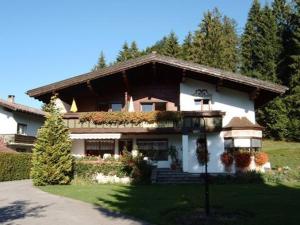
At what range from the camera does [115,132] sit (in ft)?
95.2

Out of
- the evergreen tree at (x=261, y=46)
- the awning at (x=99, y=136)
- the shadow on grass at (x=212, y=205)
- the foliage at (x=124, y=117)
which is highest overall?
the evergreen tree at (x=261, y=46)

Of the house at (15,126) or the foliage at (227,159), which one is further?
the house at (15,126)

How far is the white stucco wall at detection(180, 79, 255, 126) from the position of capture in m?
29.6

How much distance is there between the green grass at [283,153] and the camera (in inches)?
1413

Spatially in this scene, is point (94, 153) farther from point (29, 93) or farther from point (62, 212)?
point (62, 212)

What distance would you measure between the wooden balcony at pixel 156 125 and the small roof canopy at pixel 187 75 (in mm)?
2314

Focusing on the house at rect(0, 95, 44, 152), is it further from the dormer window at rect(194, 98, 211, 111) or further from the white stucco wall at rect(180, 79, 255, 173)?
the dormer window at rect(194, 98, 211, 111)

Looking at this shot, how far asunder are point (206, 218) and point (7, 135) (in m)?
32.1

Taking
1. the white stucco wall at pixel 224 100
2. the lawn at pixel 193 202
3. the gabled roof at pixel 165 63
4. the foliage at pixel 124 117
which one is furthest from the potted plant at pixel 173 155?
the lawn at pixel 193 202

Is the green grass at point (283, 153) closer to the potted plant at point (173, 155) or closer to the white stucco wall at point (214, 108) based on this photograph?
the white stucco wall at point (214, 108)

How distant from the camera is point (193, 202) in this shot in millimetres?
16312

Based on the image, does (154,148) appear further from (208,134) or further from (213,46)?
(213,46)

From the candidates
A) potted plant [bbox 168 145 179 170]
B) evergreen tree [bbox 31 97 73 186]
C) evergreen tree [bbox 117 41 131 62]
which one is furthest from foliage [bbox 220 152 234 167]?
evergreen tree [bbox 117 41 131 62]

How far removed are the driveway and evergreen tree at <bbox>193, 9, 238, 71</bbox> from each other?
1740 inches
